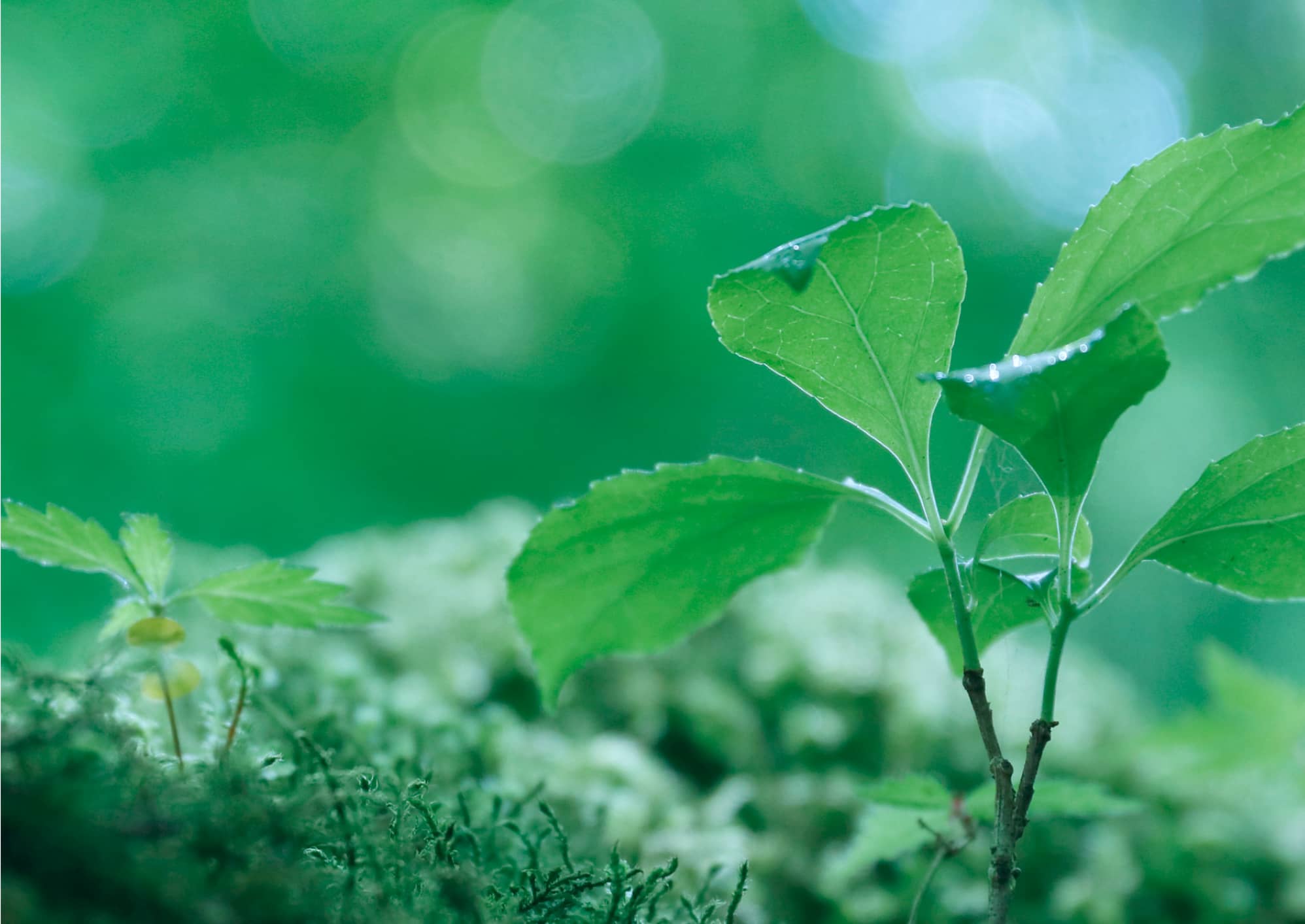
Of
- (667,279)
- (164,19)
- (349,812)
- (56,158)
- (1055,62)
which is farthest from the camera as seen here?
(1055,62)

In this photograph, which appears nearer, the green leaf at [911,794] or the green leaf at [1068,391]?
the green leaf at [1068,391]

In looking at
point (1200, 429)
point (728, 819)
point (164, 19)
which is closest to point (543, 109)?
point (164, 19)

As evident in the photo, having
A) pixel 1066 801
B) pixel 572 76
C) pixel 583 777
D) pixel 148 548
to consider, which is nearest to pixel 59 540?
pixel 148 548

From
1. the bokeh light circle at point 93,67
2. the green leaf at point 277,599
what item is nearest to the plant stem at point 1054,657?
the green leaf at point 277,599

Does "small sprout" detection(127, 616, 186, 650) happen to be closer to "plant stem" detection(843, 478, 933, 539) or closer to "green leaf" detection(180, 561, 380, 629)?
"green leaf" detection(180, 561, 380, 629)

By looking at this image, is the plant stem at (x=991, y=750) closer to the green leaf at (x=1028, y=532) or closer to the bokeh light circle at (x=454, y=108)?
the green leaf at (x=1028, y=532)

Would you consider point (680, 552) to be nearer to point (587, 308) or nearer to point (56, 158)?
point (587, 308)
